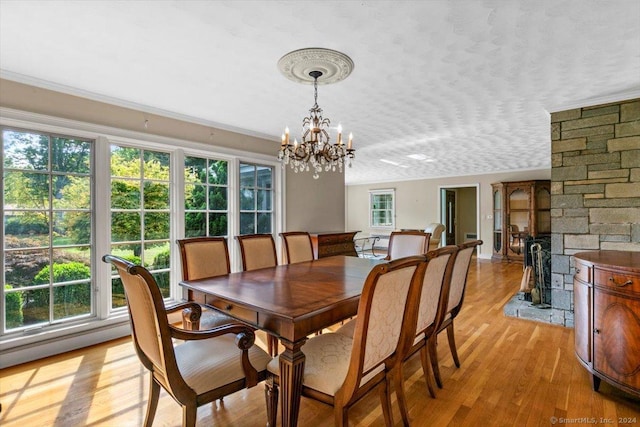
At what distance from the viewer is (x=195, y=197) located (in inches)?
149

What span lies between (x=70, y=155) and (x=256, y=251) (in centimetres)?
190

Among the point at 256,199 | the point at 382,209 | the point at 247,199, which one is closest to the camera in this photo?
the point at 247,199

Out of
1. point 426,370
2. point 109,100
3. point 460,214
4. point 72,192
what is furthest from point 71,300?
point 460,214

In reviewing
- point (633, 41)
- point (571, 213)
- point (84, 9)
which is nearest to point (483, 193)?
point (571, 213)

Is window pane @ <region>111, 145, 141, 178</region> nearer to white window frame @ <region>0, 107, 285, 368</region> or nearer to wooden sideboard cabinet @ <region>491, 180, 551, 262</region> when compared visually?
white window frame @ <region>0, 107, 285, 368</region>

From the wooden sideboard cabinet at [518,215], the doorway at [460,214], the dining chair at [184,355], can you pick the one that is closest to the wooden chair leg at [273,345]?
the dining chair at [184,355]

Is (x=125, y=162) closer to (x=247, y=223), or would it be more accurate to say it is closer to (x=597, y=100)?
(x=247, y=223)

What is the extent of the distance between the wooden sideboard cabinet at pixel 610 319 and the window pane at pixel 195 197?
3645mm

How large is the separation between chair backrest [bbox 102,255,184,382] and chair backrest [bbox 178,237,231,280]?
0.98 metres

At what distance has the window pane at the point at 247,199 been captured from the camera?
4227 mm


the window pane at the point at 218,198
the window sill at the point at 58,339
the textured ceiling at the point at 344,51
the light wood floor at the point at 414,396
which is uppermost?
the textured ceiling at the point at 344,51

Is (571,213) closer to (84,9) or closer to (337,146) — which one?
(337,146)

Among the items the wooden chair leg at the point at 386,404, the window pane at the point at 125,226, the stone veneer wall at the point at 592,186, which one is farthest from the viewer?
the window pane at the point at 125,226

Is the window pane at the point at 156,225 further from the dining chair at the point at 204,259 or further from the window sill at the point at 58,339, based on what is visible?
the dining chair at the point at 204,259
